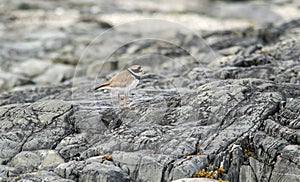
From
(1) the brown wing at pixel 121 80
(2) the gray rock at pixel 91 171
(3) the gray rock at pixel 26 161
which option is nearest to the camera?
(2) the gray rock at pixel 91 171

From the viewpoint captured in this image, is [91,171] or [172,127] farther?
[172,127]

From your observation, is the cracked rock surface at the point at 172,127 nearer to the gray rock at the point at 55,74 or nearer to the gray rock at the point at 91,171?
the gray rock at the point at 91,171

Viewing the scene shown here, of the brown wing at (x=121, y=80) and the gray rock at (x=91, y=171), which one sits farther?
the brown wing at (x=121, y=80)

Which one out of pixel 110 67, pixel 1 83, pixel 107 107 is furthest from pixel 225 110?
pixel 1 83

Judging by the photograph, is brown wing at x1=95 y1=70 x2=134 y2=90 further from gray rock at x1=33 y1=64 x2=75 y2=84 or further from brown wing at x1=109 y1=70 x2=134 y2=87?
gray rock at x1=33 y1=64 x2=75 y2=84

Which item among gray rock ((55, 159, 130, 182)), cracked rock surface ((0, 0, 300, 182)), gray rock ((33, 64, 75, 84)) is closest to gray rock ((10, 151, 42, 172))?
cracked rock surface ((0, 0, 300, 182))

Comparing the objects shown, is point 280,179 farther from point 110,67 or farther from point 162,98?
point 110,67

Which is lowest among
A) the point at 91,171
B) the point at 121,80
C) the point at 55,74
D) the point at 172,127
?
the point at 91,171

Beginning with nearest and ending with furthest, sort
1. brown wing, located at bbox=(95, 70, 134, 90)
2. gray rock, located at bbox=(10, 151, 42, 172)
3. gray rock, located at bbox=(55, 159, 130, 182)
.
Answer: gray rock, located at bbox=(55, 159, 130, 182) < gray rock, located at bbox=(10, 151, 42, 172) < brown wing, located at bbox=(95, 70, 134, 90)

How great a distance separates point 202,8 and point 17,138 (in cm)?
3897

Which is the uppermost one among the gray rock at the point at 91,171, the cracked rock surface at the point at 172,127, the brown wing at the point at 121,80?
the brown wing at the point at 121,80

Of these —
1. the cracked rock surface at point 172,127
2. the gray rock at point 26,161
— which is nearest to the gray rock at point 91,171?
the cracked rock surface at point 172,127

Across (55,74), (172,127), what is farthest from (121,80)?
(55,74)

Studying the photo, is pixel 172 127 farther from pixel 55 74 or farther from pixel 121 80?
pixel 55 74
